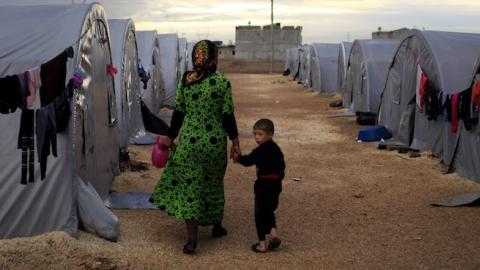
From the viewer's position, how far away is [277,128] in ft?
50.0

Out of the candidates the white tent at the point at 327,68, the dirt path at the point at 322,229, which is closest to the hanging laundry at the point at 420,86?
the dirt path at the point at 322,229

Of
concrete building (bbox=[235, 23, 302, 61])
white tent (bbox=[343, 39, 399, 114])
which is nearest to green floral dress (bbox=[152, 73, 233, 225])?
white tent (bbox=[343, 39, 399, 114])

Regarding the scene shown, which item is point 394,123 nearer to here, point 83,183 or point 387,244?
point 387,244

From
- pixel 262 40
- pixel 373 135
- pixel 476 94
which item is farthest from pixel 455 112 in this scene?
pixel 262 40

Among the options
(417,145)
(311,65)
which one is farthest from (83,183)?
(311,65)

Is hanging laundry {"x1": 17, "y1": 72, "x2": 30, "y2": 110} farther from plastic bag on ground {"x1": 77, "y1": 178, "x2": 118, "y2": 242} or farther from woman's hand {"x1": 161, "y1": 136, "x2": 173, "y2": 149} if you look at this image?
woman's hand {"x1": 161, "y1": 136, "x2": 173, "y2": 149}

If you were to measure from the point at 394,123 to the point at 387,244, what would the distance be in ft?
25.0

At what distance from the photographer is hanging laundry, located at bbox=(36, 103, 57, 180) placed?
545 cm

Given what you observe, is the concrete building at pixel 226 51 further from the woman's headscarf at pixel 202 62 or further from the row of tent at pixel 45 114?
the woman's headscarf at pixel 202 62

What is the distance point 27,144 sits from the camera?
5.56m

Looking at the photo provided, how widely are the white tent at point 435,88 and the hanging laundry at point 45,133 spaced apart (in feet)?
20.1

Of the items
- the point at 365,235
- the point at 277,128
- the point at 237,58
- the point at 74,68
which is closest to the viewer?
the point at 74,68

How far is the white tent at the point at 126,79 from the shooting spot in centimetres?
1086

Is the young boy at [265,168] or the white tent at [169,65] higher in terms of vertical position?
the white tent at [169,65]
